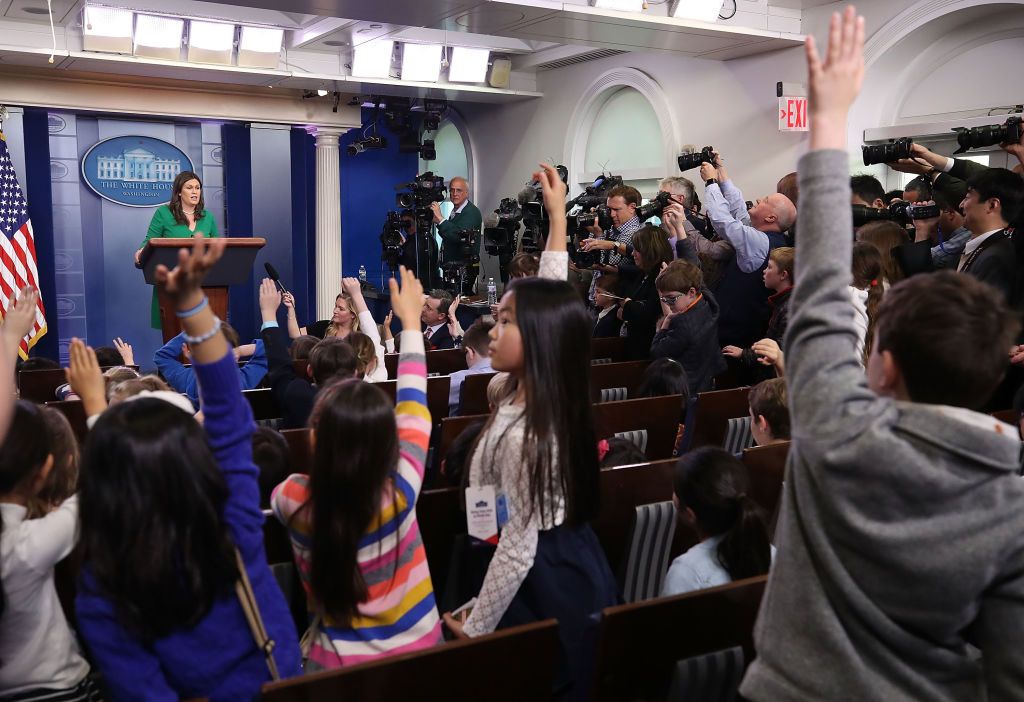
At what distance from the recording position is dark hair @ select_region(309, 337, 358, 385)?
3232 millimetres

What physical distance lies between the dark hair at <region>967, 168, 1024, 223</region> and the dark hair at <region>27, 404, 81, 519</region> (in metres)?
3.21

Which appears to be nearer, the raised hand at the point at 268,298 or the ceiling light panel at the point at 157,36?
the raised hand at the point at 268,298

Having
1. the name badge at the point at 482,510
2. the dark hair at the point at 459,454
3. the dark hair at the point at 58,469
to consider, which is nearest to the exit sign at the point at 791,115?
the dark hair at the point at 459,454

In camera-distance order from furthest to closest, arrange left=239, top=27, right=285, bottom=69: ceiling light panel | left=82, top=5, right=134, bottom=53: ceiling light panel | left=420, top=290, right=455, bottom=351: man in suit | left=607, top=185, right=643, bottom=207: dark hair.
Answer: left=239, top=27, right=285, bottom=69: ceiling light panel
left=82, top=5, right=134, bottom=53: ceiling light panel
left=420, top=290, right=455, bottom=351: man in suit
left=607, top=185, right=643, bottom=207: dark hair

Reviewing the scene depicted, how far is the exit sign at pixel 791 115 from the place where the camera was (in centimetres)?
609

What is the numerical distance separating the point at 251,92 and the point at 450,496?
24.1 ft

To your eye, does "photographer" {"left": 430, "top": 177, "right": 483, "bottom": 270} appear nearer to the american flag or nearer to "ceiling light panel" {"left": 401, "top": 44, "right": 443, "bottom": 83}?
"ceiling light panel" {"left": 401, "top": 44, "right": 443, "bottom": 83}

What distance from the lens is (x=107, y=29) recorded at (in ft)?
22.7

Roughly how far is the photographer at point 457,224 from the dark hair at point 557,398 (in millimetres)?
6717

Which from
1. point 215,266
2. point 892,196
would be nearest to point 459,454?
point 215,266

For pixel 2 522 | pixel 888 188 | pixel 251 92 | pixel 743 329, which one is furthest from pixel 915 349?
pixel 251 92

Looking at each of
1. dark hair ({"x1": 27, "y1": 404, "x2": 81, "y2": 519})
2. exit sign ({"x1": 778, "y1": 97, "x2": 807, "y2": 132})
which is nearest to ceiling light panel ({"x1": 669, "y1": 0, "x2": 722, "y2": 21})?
exit sign ({"x1": 778, "y1": 97, "x2": 807, "y2": 132})

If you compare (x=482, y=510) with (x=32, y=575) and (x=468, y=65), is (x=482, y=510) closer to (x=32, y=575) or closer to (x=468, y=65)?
(x=32, y=575)

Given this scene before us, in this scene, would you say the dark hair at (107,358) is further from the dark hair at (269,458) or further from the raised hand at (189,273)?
the raised hand at (189,273)
